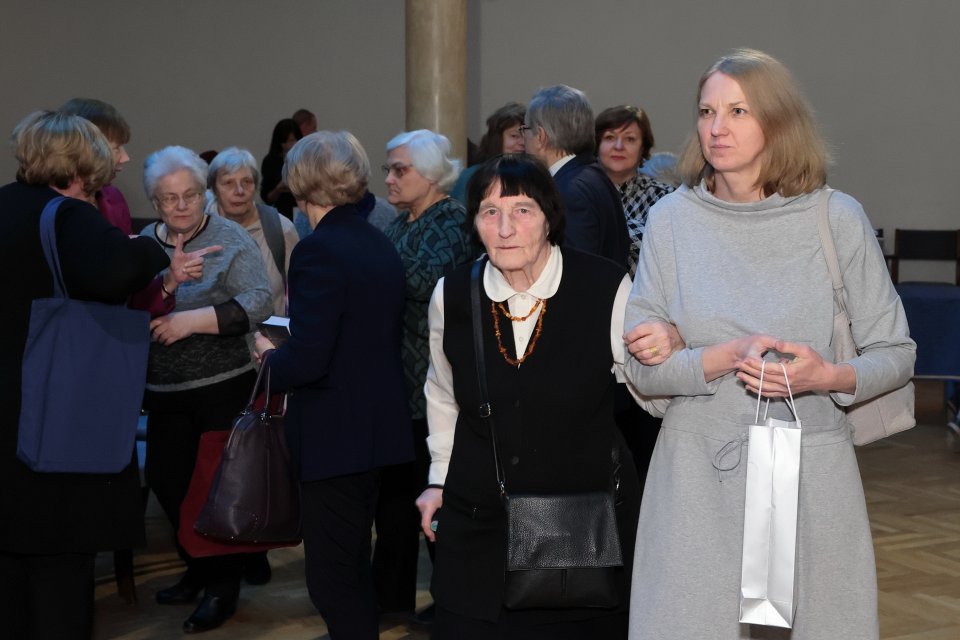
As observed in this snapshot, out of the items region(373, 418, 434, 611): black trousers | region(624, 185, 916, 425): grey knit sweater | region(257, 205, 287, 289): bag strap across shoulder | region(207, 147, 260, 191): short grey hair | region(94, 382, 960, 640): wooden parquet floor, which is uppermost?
region(207, 147, 260, 191): short grey hair

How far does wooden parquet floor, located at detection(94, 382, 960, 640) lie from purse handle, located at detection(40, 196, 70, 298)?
5.52 ft

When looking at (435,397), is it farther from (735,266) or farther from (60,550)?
(60,550)

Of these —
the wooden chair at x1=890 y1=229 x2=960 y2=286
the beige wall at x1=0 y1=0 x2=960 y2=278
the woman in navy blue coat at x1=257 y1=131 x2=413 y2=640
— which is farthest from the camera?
the wooden chair at x1=890 y1=229 x2=960 y2=286

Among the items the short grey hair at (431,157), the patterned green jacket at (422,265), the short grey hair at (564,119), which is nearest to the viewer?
the patterned green jacket at (422,265)

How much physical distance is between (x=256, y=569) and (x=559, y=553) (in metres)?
2.79

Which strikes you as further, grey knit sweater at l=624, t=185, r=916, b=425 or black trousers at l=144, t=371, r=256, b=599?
black trousers at l=144, t=371, r=256, b=599

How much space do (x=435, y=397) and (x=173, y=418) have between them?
6.29 feet

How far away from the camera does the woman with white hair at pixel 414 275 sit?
411cm

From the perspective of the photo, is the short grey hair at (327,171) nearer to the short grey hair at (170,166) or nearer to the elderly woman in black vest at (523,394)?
the short grey hair at (170,166)

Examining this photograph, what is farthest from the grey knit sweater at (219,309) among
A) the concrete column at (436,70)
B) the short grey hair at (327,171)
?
the concrete column at (436,70)

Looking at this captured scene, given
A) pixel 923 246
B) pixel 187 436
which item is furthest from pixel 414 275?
pixel 923 246

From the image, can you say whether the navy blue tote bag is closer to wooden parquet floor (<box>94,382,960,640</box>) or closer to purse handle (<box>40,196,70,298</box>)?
purse handle (<box>40,196,70,298</box>)

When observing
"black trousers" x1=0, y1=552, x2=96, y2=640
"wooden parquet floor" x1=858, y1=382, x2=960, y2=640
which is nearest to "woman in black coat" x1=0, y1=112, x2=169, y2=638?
"black trousers" x1=0, y1=552, x2=96, y2=640

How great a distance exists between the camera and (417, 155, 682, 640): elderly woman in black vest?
261cm
